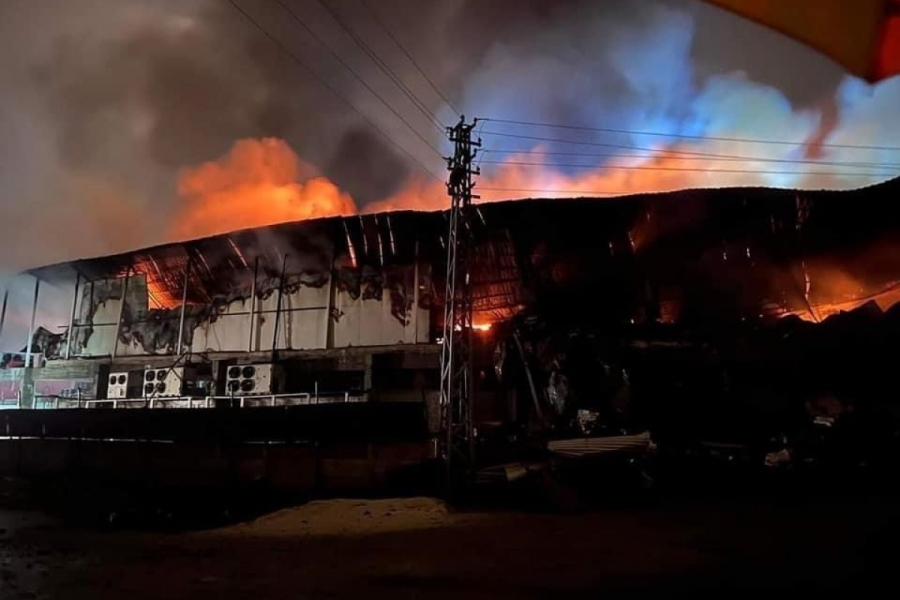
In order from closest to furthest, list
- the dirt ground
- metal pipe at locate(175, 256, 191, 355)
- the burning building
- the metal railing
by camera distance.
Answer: the dirt ground
the burning building
the metal railing
metal pipe at locate(175, 256, 191, 355)

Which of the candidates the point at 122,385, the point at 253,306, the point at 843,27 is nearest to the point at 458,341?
the point at 253,306

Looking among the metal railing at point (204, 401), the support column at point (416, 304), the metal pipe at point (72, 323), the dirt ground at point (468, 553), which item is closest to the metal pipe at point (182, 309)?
the metal railing at point (204, 401)

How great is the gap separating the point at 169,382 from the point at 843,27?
852 inches

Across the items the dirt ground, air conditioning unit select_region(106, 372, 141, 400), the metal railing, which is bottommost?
the dirt ground

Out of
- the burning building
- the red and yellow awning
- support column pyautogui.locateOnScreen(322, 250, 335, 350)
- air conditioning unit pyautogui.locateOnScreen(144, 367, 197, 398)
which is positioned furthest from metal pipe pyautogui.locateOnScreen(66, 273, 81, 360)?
the red and yellow awning

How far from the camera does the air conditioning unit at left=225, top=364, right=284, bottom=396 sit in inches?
746

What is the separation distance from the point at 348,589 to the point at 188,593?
5.20 ft

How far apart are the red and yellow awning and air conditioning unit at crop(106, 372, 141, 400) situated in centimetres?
2275

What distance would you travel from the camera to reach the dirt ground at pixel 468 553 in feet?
20.2

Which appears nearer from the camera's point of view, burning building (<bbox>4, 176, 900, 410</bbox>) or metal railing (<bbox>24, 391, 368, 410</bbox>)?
burning building (<bbox>4, 176, 900, 410</bbox>)

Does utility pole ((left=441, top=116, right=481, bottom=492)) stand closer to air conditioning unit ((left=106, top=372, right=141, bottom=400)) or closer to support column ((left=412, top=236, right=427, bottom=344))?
support column ((left=412, top=236, right=427, bottom=344))

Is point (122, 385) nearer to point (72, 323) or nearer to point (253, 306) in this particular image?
point (72, 323)

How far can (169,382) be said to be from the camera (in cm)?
2028

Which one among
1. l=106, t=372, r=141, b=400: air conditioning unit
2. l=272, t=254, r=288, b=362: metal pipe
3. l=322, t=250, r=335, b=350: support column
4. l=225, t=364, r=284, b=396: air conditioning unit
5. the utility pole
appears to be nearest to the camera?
the utility pole
